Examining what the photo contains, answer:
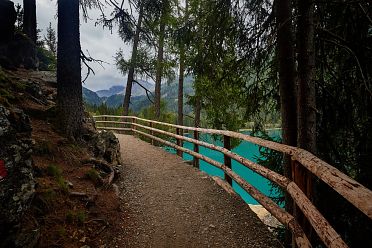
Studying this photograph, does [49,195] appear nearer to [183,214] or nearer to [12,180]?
[12,180]

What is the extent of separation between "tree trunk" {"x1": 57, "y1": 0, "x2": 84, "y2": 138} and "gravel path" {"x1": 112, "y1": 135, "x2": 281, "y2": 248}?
6.23 feet

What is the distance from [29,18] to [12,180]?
1069cm

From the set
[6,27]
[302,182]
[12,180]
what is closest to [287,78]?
[302,182]

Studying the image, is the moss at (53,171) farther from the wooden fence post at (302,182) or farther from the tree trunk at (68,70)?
the wooden fence post at (302,182)

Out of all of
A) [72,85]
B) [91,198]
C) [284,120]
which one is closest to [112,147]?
[72,85]

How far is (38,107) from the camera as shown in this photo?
22.6ft

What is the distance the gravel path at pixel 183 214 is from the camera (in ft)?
14.2

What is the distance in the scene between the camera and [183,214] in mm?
5234

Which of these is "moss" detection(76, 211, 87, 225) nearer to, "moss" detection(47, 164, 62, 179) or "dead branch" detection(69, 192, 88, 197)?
"dead branch" detection(69, 192, 88, 197)

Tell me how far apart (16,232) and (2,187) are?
19.8 inches

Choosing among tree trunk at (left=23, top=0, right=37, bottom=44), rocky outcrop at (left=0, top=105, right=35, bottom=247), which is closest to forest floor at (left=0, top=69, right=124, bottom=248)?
rocky outcrop at (left=0, top=105, right=35, bottom=247)

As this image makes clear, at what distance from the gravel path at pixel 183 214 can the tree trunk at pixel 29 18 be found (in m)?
7.61

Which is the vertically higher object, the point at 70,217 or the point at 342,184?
the point at 342,184

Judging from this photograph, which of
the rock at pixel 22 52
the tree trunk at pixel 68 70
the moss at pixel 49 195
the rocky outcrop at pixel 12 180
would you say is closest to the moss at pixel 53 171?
the moss at pixel 49 195
